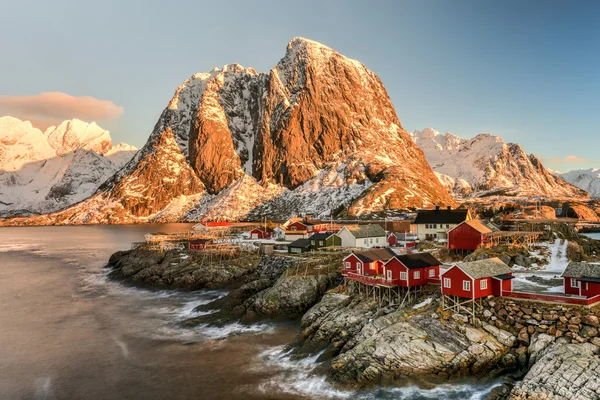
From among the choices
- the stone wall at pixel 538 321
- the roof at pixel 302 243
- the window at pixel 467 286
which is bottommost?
the stone wall at pixel 538 321

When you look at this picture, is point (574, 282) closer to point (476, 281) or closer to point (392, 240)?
point (476, 281)

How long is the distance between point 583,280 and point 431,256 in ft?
45.6

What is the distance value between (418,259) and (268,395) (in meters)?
20.0

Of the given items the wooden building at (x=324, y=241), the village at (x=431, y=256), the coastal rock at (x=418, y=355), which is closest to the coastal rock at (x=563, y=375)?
the coastal rock at (x=418, y=355)

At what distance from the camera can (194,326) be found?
44.4 metres

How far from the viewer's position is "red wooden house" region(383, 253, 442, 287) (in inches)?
1532

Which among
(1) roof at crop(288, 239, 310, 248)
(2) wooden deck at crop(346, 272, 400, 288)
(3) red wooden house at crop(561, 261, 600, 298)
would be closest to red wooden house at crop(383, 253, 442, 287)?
(2) wooden deck at crop(346, 272, 400, 288)

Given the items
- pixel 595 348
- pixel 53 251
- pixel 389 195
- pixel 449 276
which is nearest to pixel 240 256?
pixel 449 276

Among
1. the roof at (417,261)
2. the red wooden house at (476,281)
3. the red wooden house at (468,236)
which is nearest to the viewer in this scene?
the red wooden house at (476,281)

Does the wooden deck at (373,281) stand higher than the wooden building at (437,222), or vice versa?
the wooden building at (437,222)

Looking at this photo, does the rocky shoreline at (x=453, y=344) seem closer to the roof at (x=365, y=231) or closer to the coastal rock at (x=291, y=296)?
the coastal rock at (x=291, y=296)

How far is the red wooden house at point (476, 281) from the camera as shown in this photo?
1273 inches

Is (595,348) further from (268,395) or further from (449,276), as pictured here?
(268,395)

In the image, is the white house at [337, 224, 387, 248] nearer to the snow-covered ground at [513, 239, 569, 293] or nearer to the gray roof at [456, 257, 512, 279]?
the snow-covered ground at [513, 239, 569, 293]
